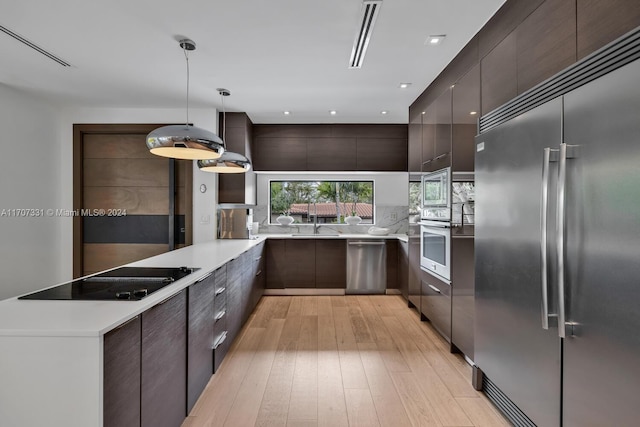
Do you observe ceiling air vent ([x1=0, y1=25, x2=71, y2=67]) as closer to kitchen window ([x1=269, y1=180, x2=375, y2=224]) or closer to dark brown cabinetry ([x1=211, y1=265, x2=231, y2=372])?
dark brown cabinetry ([x1=211, y1=265, x2=231, y2=372])

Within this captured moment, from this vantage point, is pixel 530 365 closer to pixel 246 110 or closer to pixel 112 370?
pixel 112 370

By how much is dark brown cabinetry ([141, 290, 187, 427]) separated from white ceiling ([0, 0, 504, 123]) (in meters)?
1.89

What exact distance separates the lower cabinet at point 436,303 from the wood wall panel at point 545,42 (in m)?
1.81

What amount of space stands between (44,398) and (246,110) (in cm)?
391

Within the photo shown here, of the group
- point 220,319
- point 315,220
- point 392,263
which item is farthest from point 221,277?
point 315,220

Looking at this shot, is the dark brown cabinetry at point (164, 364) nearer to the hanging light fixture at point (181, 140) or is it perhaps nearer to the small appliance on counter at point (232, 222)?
the hanging light fixture at point (181, 140)

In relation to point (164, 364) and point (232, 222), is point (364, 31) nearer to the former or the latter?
point (164, 364)

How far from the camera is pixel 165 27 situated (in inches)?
96.5

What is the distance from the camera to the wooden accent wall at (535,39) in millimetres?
1357

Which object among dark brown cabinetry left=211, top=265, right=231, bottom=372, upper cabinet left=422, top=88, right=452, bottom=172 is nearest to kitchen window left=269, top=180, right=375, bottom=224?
upper cabinet left=422, top=88, right=452, bottom=172

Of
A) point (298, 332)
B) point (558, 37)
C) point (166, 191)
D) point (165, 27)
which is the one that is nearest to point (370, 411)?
point (298, 332)

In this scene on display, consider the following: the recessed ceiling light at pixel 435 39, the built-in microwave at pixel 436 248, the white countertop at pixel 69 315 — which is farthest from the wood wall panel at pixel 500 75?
the white countertop at pixel 69 315

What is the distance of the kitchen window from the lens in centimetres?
578

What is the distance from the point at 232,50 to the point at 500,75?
6.73ft
